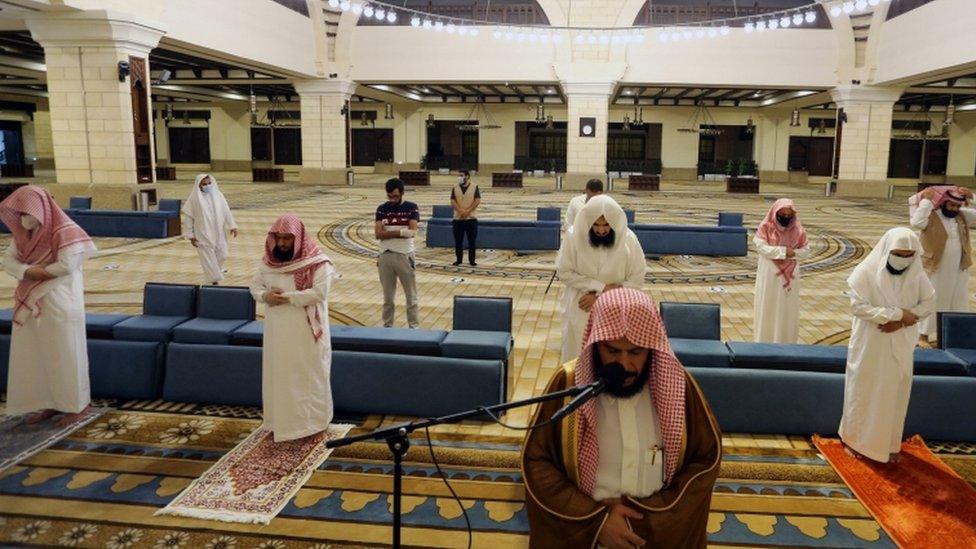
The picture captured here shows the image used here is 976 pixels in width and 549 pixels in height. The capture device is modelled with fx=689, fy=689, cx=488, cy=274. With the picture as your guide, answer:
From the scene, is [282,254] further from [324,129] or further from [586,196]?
[324,129]

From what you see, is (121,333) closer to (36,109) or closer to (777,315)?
(777,315)

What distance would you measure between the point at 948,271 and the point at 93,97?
13.9 metres

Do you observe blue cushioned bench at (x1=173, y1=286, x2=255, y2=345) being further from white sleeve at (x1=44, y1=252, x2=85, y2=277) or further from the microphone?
the microphone

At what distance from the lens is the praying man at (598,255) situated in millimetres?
4539

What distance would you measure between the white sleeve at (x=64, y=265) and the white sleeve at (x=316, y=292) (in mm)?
1592

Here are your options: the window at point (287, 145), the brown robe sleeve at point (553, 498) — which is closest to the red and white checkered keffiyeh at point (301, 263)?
the brown robe sleeve at point (553, 498)

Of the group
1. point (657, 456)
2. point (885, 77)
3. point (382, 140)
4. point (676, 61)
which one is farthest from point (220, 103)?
point (657, 456)

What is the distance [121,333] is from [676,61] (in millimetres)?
19776

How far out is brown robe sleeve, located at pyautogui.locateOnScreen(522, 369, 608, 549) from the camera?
2.12 m

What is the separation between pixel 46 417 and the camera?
470 cm

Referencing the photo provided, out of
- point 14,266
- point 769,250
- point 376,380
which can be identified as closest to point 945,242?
point 769,250

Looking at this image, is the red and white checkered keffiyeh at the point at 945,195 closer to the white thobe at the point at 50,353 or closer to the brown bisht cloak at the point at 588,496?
the brown bisht cloak at the point at 588,496

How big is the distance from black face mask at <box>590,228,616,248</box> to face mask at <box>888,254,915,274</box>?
5.47 ft

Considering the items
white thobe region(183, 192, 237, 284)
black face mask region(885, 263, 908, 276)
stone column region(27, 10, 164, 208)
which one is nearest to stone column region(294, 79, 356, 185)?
stone column region(27, 10, 164, 208)
